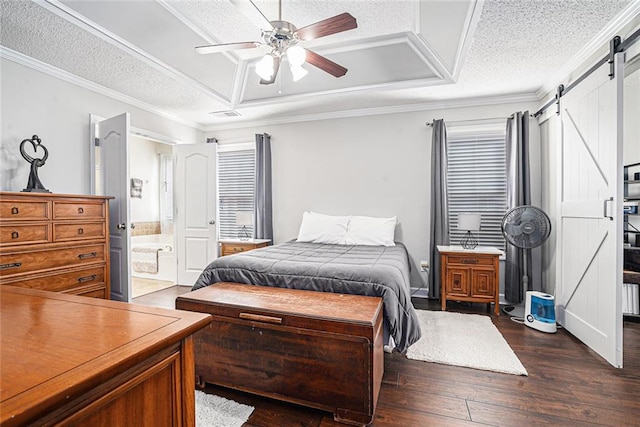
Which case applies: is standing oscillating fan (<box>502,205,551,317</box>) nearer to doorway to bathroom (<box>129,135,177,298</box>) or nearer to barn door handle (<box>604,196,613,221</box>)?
barn door handle (<box>604,196,613,221</box>)

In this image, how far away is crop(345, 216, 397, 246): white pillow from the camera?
3633mm

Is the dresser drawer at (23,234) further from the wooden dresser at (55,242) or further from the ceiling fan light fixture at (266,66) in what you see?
the ceiling fan light fixture at (266,66)

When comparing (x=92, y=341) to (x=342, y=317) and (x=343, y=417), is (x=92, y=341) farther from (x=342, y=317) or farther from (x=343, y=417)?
(x=343, y=417)

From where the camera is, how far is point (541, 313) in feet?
9.45

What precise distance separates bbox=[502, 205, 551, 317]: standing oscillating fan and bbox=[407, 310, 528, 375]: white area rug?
69 centimetres

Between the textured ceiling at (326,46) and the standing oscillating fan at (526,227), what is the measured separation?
1442 millimetres

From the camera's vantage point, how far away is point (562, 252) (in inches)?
116

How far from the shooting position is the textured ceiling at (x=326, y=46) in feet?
7.49

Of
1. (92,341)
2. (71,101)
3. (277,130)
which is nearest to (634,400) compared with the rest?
(92,341)

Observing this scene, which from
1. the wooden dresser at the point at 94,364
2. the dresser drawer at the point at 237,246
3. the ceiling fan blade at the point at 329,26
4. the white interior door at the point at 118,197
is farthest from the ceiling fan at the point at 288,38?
the dresser drawer at the point at 237,246

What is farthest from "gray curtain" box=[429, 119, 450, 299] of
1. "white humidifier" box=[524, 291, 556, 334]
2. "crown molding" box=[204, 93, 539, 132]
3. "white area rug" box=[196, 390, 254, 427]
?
"white area rug" box=[196, 390, 254, 427]

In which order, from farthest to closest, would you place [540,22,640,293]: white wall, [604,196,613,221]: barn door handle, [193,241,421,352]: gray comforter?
1. [540,22,640,293]: white wall
2. [604,196,613,221]: barn door handle
3. [193,241,421,352]: gray comforter

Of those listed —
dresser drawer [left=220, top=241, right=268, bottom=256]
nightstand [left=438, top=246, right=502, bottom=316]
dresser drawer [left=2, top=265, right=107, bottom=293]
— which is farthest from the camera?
dresser drawer [left=220, top=241, right=268, bottom=256]

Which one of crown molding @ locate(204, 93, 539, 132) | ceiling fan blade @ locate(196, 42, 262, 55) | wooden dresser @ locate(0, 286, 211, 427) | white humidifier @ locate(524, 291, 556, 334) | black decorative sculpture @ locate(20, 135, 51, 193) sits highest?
crown molding @ locate(204, 93, 539, 132)
